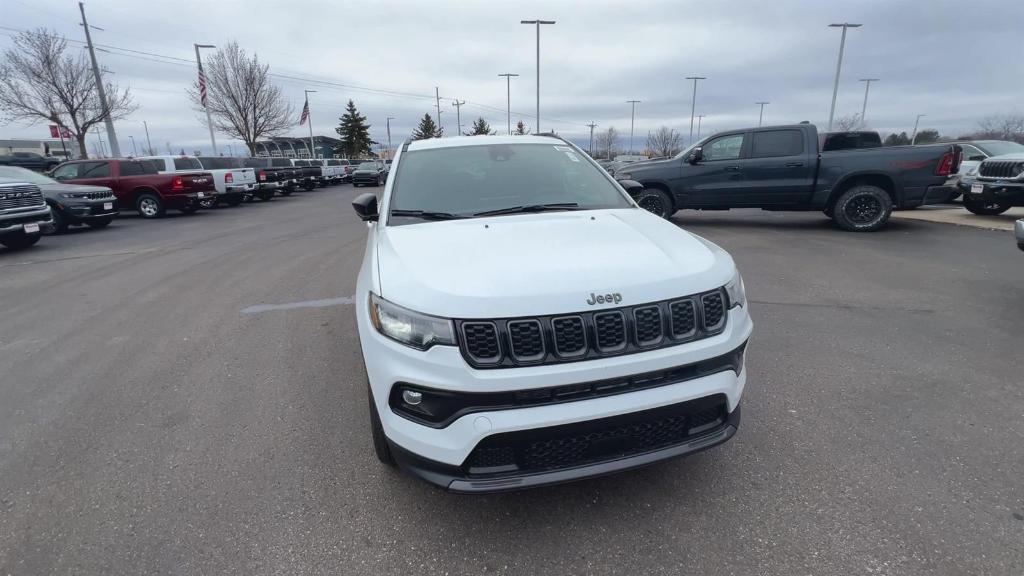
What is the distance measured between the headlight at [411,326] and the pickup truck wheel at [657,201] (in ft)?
30.2

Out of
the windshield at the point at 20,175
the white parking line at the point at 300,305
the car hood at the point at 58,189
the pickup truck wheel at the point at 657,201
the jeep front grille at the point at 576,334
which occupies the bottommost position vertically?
the white parking line at the point at 300,305

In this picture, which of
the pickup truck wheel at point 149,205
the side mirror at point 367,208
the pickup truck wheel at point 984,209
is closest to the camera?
the side mirror at point 367,208

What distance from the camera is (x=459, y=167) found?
3.76 metres

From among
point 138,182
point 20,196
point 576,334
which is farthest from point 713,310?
point 138,182

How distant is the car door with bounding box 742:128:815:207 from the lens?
9.64 metres

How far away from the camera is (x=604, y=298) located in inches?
83.4

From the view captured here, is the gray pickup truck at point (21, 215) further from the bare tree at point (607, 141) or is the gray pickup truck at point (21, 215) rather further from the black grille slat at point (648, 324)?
the bare tree at point (607, 141)

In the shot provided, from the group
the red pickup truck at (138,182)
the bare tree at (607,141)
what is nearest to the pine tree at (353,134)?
the bare tree at (607,141)

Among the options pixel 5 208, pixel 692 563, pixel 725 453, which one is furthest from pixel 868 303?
pixel 5 208

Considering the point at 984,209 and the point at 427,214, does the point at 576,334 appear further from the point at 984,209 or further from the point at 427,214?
the point at 984,209

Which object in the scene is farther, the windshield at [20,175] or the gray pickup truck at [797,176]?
the windshield at [20,175]

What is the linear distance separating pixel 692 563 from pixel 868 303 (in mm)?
4648

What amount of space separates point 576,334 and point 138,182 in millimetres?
17628

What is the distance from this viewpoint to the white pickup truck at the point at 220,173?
1688 centimetres
